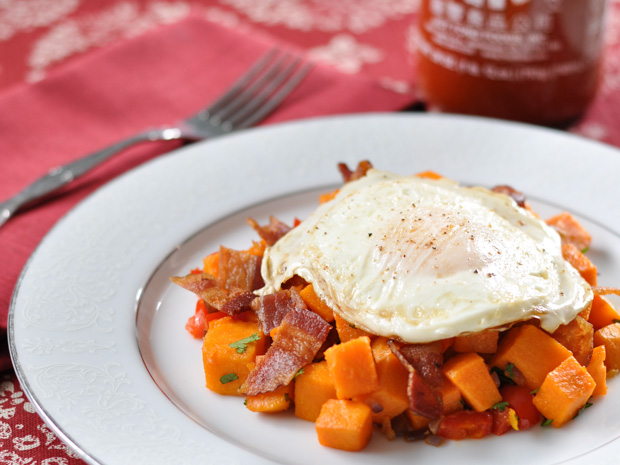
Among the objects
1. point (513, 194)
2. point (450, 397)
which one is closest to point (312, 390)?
point (450, 397)

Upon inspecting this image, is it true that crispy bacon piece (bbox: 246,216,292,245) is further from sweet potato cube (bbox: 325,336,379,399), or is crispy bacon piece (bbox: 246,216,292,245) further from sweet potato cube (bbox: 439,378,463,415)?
sweet potato cube (bbox: 439,378,463,415)

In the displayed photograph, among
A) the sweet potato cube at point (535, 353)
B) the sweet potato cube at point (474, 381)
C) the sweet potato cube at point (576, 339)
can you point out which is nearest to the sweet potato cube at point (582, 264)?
the sweet potato cube at point (576, 339)

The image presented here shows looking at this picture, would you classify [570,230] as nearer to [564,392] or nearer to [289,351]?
[564,392]

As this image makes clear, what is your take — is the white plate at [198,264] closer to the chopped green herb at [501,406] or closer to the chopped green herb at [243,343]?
the chopped green herb at [501,406]

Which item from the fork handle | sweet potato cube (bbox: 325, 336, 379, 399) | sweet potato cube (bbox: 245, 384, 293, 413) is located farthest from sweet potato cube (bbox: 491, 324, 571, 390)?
the fork handle

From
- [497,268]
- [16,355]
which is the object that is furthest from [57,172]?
[497,268]

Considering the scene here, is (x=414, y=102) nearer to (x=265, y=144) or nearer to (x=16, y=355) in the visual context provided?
(x=265, y=144)
